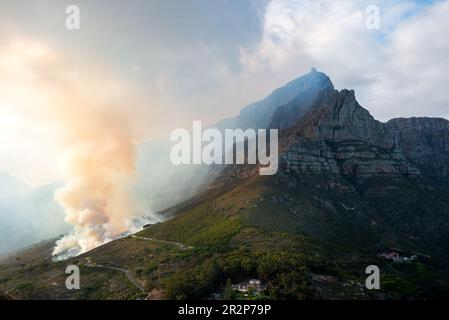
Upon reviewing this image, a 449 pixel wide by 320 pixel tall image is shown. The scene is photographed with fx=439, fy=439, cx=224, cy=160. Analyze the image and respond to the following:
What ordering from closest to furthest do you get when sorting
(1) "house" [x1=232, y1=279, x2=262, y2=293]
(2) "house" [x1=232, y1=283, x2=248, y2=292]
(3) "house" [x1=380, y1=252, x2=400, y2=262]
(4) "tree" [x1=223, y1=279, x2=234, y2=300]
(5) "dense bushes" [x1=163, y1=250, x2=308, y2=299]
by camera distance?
1. (4) "tree" [x1=223, y1=279, x2=234, y2=300]
2. (5) "dense bushes" [x1=163, y1=250, x2=308, y2=299]
3. (1) "house" [x1=232, y1=279, x2=262, y2=293]
4. (2) "house" [x1=232, y1=283, x2=248, y2=292]
5. (3) "house" [x1=380, y1=252, x2=400, y2=262]

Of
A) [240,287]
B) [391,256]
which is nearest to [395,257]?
[391,256]

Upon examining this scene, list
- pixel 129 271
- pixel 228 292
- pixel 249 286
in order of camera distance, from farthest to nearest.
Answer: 1. pixel 129 271
2. pixel 249 286
3. pixel 228 292

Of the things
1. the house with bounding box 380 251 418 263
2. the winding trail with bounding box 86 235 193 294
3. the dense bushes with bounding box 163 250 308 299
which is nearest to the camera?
the dense bushes with bounding box 163 250 308 299

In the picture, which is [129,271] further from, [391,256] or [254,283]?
[391,256]

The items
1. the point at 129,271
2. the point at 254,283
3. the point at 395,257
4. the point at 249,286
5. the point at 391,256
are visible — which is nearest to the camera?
the point at 249,286

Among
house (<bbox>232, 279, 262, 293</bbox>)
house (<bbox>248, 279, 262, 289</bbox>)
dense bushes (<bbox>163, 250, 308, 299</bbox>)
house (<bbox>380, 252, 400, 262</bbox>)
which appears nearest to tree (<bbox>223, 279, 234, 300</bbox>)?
dense bushes (<bbox>163, 250, 308, 299</bbox>)

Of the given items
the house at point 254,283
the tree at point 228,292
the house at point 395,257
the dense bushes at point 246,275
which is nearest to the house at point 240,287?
the tree at point 228,292

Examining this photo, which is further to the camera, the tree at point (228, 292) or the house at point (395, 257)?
the house at point (395, 257)

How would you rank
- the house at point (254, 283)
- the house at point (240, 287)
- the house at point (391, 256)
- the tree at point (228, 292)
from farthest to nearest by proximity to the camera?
the house at point (391, 256) → the house at point (254, 283) → the house at point (240, 287) → the tree at point (228, 292)

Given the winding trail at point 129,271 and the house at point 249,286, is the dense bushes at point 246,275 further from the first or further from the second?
the winding trail at point 129,271

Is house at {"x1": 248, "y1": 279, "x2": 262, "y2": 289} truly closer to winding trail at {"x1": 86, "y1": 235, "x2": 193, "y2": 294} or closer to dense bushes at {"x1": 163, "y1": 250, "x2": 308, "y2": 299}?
dense bushes at {"x1": 163, "y1": 250, "x2": 308, "y2": 299}

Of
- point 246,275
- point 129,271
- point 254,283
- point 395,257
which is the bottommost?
point 254,283
